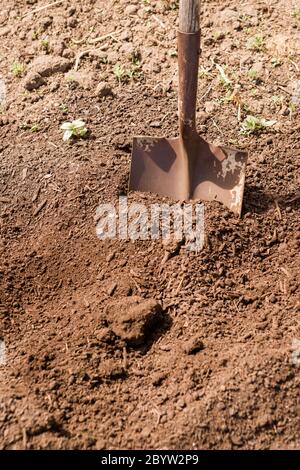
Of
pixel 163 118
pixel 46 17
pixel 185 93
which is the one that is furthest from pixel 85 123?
pixel 46 17

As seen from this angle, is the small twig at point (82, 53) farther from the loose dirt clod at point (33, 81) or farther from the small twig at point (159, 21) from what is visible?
the small twig at point (159, 21)

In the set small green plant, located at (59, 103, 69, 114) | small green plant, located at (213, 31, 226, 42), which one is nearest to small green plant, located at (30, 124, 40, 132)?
small green plant, located at (59, 103, 69, 114)

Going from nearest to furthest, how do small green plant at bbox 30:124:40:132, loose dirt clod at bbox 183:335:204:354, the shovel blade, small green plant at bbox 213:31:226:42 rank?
1. loose dirt clod at bbox 183:335:204:354
2. the shovel blade
3. small green plant at bbox 30:124:40:132
4. small green plant at bbox 213:31:226:42

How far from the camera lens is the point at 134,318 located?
2.95 metres

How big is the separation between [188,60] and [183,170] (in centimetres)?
62

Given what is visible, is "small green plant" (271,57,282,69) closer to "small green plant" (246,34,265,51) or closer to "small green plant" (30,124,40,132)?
"small green plant" (246,34,265,51)

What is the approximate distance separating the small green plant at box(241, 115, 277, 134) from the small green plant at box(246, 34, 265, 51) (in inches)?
27.3

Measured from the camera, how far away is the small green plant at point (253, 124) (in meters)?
3.84

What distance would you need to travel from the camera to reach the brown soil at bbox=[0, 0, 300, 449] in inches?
106

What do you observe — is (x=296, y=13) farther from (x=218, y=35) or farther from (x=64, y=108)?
(x=64, y=108)

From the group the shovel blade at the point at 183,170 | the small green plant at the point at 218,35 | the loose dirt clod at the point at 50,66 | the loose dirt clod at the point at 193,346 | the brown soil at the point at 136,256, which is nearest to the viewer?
the brown soil at the point at 136,256

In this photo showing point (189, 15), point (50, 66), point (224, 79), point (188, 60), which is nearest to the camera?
point (189, 15)

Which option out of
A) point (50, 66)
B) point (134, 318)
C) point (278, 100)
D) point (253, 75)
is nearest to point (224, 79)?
point (253, 75)

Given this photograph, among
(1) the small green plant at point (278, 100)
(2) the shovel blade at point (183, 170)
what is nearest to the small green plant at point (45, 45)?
(2) the shovel blade at point (183, 170)
